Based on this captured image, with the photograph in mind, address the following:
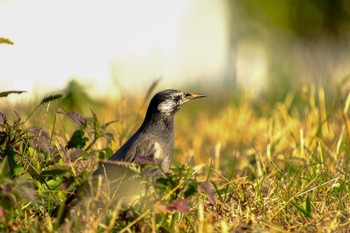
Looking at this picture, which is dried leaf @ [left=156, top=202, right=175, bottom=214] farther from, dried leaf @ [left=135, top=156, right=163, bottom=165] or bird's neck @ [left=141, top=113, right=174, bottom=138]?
bird's neck @ [left=141, top=113, right=174, bottom=138]

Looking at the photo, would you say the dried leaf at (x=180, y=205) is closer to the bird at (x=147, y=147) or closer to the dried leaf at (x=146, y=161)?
the dried leaf at (x=146, y=161)

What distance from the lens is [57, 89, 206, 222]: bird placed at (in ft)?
14.9

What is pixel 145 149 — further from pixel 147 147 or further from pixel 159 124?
pixel 159 124

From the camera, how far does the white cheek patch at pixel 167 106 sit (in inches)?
221

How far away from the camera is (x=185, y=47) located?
18203 millimetres

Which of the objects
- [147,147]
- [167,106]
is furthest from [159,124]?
[147,147]

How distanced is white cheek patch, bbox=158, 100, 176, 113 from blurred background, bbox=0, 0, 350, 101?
243 cm

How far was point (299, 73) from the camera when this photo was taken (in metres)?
11.1

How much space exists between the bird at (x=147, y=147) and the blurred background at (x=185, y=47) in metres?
2.45

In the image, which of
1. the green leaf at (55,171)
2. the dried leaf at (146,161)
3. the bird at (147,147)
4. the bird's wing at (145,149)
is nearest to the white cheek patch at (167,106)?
the bird at (147,147)

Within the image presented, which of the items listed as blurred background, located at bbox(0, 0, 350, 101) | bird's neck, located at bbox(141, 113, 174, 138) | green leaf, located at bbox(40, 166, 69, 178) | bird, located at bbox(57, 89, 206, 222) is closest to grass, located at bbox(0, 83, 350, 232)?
green leaf, located at bbox(40, 166, 69, 178)

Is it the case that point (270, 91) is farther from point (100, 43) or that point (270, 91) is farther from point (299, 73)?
point (100, 43)

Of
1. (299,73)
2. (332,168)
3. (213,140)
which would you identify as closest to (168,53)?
(299,73)

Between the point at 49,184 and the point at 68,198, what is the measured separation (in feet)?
0.84
